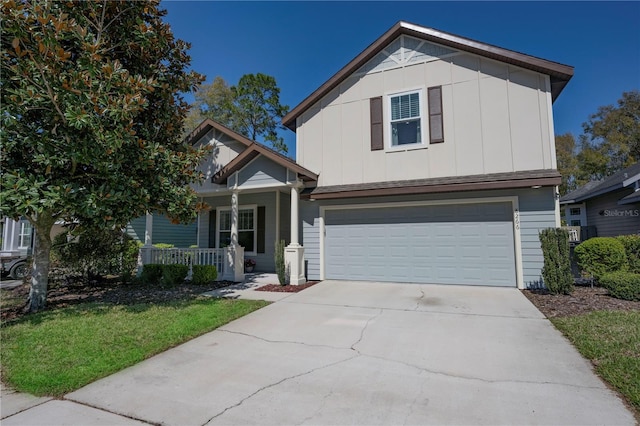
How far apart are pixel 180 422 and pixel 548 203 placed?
9091mm

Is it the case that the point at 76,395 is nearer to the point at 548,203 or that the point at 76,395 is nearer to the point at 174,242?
the point at 548,203

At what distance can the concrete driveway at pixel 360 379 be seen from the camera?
2906 mm

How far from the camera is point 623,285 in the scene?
684 cm

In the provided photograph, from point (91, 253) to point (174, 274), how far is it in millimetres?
2443

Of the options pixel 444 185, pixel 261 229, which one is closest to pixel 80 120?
pixel 261 229

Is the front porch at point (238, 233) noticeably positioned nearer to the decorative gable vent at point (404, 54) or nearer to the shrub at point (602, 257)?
the decorative gable vent at point (404, 54)

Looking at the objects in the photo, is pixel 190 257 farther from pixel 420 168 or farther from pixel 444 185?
pixel 444 185

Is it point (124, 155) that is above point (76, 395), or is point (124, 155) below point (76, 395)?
above

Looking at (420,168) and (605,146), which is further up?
(605,146)

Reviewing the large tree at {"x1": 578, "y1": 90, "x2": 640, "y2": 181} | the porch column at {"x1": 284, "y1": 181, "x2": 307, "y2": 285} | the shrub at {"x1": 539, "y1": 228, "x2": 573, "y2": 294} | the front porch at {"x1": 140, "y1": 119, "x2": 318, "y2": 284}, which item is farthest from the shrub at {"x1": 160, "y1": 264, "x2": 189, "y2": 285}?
the large tree at {"x1": 578, "y1": 90, "x2": 640, "y2": 181}

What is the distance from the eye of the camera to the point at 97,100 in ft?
18.4

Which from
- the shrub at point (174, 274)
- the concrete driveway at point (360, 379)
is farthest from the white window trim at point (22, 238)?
the concrete driveway at point (360, 379)

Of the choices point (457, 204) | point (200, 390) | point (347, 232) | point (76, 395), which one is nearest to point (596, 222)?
point (457, 204)

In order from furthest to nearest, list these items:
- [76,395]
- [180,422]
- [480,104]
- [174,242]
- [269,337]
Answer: [174,242]
[480,104]
[269,337]
[76,395]
[180,422]
